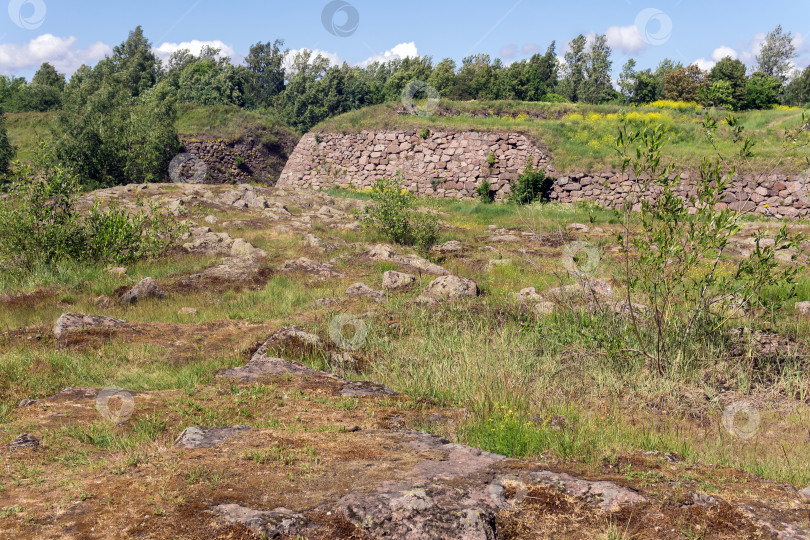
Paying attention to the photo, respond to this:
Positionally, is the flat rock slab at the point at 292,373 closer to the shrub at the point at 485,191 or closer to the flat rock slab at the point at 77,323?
the flat rock slab at the point at 77,323

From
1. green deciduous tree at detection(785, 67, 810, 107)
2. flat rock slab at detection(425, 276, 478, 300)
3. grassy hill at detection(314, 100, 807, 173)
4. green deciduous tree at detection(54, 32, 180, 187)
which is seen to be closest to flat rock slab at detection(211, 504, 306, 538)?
flat rock slab at detection(425, 276, 478, 300)

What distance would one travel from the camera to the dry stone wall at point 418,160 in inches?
1044

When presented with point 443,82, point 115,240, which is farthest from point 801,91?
A: point 115,240

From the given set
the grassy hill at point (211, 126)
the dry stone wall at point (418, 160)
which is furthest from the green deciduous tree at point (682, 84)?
the grassy hill at point (211, 126)

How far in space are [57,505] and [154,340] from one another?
14.9 ft

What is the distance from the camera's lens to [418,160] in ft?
95.5

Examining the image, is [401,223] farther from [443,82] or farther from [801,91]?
[801,91]

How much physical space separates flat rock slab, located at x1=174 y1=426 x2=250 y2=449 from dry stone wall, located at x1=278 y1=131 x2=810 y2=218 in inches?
742

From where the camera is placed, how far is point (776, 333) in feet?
24.0

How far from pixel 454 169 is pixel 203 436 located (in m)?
25.3

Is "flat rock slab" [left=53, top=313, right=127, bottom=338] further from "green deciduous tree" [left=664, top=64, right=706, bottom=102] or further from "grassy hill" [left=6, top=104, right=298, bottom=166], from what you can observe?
"green deciduous tree" [left=664, top=64, right=706, bottom=102]

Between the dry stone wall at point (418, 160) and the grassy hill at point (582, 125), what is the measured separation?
1.98ft

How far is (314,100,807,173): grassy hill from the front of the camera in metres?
22.4

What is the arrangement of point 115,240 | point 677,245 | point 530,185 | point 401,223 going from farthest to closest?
point 530,185 → point 401,223 → point 115,240 → point 677,245
